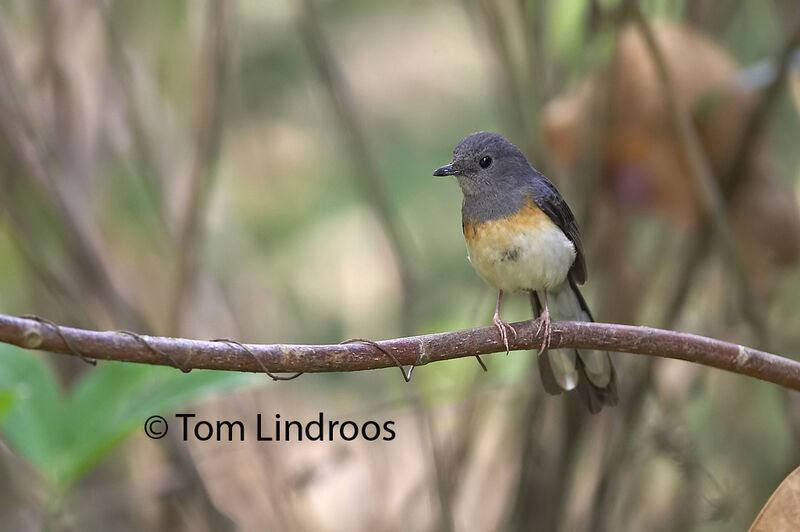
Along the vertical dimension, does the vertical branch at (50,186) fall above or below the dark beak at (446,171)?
below

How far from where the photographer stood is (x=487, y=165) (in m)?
2.94

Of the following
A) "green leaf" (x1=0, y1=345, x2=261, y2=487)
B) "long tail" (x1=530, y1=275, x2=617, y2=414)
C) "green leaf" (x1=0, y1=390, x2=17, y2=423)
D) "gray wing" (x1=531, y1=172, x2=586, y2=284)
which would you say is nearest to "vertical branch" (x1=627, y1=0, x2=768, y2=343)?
"gray wing" (x1=531, y1=172, x2=586, y2=284)

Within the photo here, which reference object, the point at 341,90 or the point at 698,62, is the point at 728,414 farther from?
the point at 341,90

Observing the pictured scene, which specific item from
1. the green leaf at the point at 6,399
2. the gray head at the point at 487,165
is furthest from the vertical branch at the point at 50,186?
the gray head at the point at 487,165

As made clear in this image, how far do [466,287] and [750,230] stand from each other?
5.78ft

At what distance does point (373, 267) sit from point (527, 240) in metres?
2.32

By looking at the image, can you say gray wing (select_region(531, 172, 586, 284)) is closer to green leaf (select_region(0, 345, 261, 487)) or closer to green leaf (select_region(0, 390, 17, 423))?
green leaf (select_region(0, 345, 261, 487))

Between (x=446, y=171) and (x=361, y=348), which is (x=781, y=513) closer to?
(x=361, y=348)

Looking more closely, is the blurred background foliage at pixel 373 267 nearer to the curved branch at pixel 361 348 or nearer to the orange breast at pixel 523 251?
the orange breast at pixel 523 251

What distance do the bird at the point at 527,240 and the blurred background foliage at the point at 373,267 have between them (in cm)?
44

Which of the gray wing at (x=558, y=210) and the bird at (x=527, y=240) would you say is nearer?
the bird at (x=527, y=240)

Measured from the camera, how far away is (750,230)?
3359 mm

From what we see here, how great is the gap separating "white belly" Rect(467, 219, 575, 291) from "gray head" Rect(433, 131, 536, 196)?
6.2 inches

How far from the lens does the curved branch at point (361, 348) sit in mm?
1732
